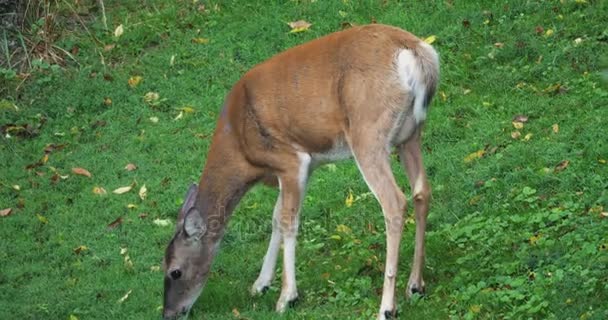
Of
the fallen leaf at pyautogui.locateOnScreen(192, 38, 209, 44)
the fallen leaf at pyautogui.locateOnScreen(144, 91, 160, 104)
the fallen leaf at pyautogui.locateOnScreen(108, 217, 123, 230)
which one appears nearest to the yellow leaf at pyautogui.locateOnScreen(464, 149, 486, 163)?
the fallen leaf at pyautogui.locateOnScreen(108, 217, 123, 230)

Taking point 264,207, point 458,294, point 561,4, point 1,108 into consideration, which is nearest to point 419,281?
point 458,294

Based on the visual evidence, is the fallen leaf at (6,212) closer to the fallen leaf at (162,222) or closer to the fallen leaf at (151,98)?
the fallen leaf at (162,222)

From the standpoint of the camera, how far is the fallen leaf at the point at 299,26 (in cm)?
1339

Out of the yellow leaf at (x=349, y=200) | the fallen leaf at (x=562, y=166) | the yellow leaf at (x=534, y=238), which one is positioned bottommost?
the yellow leaf at (x=349, y=200)

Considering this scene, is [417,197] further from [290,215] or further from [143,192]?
[143,192]

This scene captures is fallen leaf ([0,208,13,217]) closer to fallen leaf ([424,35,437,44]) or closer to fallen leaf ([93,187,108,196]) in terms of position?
fallen leaf ([93,187,108,196])

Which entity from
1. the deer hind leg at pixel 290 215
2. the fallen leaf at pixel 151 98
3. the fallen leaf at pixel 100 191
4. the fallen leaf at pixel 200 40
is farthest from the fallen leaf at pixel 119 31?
the deer hind leg at pixel 290 215

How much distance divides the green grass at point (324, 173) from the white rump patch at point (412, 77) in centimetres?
123

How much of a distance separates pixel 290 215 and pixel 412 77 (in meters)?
1.38

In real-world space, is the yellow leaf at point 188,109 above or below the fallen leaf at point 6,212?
above

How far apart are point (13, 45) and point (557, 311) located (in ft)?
30.4

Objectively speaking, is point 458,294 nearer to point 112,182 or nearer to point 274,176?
point 274,176

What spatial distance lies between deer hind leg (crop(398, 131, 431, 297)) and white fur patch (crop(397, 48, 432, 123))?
438mm

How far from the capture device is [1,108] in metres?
13.3
